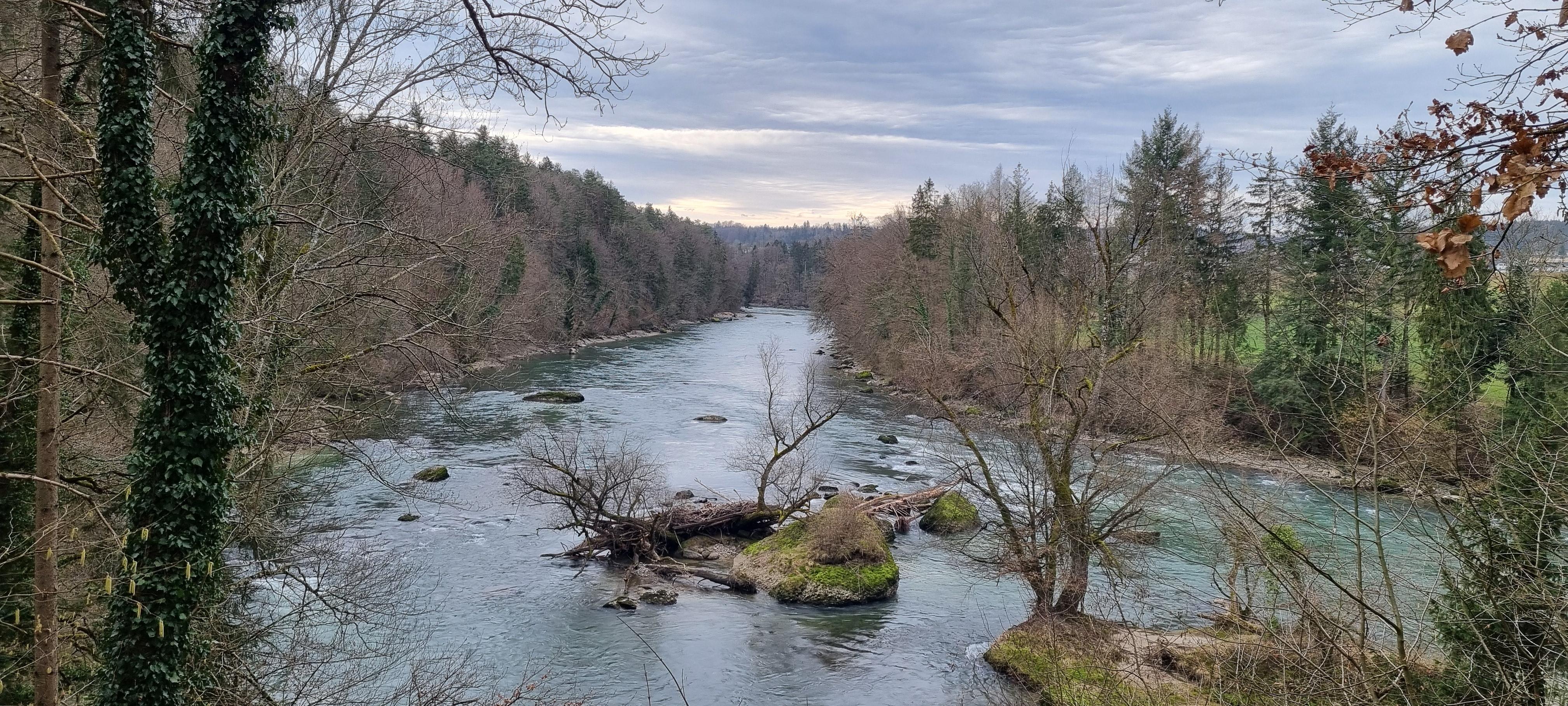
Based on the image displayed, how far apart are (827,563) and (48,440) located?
15665mm

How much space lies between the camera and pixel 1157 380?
2083 cm

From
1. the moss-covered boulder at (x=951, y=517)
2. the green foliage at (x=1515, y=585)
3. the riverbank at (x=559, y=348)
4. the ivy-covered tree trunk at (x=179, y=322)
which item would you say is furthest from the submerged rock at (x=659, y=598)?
the green foliage at (x=1515, y=585)

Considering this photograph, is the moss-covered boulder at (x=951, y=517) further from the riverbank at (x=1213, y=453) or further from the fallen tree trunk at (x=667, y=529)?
the fallen tree trunk at (x=667, y=529)

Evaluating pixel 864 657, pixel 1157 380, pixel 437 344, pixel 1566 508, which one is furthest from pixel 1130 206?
pixel 1566 508

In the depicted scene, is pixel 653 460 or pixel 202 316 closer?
pixel 202 316

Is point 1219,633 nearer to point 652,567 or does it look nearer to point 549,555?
point 652,567

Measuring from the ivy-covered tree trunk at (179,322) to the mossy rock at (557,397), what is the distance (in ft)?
97.8

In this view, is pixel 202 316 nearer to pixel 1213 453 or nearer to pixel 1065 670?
pixel 1065 670

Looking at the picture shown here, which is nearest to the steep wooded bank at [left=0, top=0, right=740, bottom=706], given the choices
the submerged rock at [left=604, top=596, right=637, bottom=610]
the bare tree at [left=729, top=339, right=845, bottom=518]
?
the submerged rock at [left=604, top=596, right=637, bottom=610]

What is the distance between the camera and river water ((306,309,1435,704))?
15398 mm

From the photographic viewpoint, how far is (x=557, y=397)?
38688mm

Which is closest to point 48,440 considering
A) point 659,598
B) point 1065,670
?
point 1065,670

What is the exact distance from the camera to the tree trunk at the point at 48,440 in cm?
698

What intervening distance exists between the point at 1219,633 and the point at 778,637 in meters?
9.69
